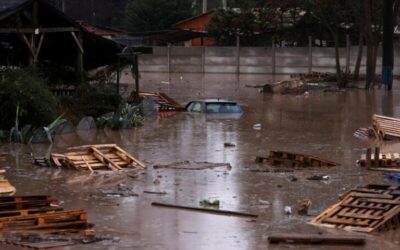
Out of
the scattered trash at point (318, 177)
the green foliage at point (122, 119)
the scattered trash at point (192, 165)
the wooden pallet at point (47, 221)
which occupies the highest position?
the green foliage at point (122, 119)

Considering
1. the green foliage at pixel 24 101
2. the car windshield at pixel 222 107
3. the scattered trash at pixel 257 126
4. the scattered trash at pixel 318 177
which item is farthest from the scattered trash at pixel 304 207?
the car windshield at pixel 222 107

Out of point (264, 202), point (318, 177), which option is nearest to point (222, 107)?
point (318, 177)

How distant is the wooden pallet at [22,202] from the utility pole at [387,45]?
31.5 metres

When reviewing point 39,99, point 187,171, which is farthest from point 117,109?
point 187,171

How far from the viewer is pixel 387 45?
140 ft

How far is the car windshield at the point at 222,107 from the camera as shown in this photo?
29.8 meters

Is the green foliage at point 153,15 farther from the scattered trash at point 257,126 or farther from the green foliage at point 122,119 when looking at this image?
the scattered trash at point 257,126

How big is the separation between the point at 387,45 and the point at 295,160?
26.5m

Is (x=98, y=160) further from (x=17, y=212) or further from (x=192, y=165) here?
(x=17, y=212)

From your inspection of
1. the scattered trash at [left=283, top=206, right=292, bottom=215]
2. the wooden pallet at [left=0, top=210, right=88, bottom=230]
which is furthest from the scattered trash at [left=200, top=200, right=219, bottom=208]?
the wooden pallet at [left=0, top=210, right=88, bottom=230]

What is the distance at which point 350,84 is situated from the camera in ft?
150

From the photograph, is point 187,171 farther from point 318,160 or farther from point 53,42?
point 53,42

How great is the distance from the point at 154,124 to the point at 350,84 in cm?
2156

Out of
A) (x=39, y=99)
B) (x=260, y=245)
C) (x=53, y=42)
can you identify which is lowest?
(x=260, y=245)
